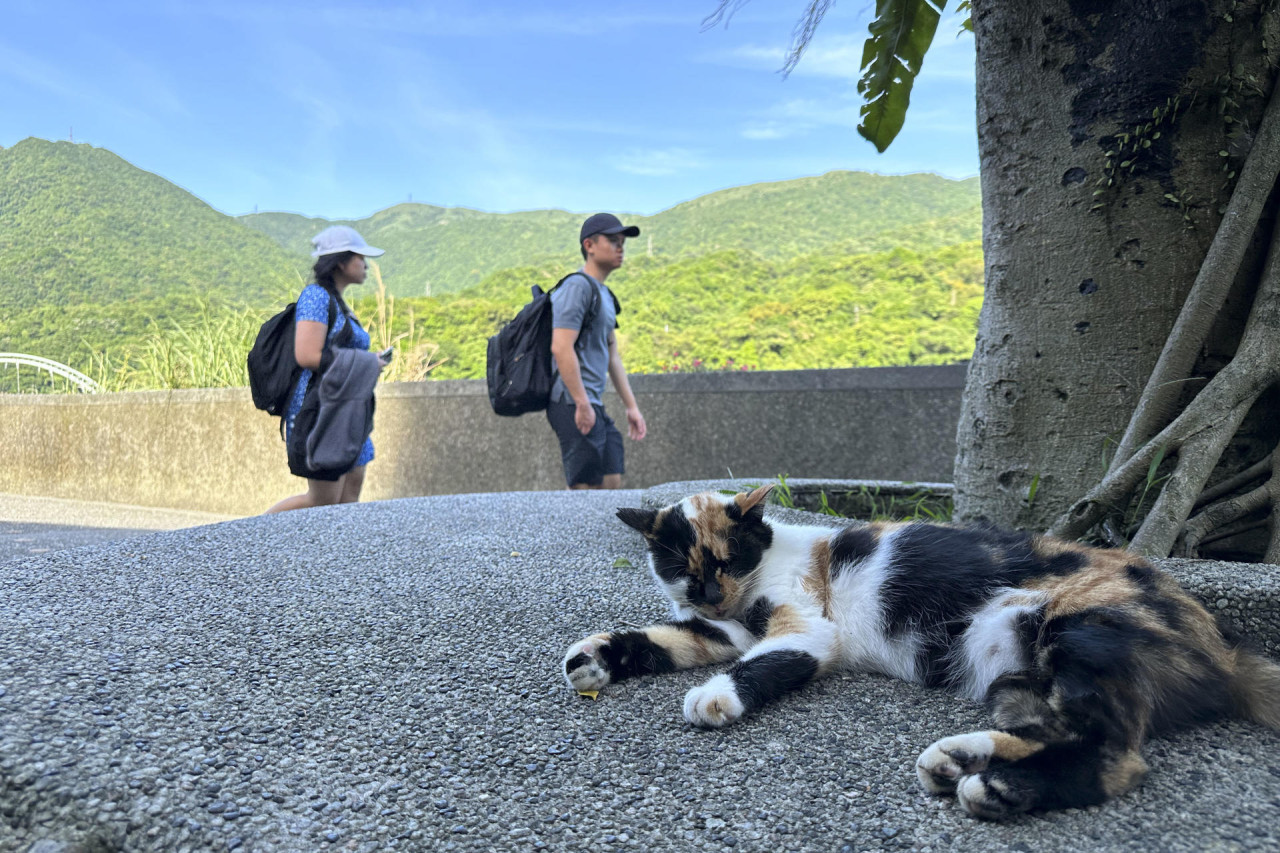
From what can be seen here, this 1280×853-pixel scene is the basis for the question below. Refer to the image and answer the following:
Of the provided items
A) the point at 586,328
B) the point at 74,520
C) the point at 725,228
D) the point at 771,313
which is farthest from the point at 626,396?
the point at 725,228

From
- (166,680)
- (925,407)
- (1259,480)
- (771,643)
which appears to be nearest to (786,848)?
(771,643)

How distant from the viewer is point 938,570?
2.00m

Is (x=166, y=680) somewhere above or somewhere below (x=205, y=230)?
below

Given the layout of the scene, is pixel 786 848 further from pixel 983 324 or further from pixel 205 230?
pixel 205 230

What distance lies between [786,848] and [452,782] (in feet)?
2.15

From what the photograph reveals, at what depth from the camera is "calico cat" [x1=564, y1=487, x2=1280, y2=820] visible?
1.46 m

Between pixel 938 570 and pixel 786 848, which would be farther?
pixel 938 570

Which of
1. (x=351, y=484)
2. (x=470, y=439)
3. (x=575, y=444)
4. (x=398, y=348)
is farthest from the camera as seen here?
(x=398, y=348)

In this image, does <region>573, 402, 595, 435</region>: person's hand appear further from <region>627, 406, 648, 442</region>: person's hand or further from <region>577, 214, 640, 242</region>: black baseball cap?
<region>577, 214, 640, 242</region>: black baseball cap

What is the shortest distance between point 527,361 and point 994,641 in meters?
3.66

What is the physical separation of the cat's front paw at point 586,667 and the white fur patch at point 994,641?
0.88 metres

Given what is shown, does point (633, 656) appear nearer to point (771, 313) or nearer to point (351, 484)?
point (351, 484)

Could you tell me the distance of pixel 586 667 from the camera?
78.1 inches

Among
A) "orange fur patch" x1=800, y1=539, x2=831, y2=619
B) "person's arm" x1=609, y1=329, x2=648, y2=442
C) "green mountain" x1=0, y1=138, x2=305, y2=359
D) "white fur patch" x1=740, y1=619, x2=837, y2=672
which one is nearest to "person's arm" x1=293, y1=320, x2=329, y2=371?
"person's arm" x1=609, y1=329, x2=648, y2=442
